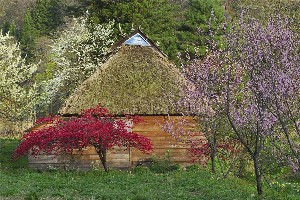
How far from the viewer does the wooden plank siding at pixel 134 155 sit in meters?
21.3

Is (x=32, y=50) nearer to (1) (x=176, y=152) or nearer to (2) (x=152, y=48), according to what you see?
(2) (x=152, y=48)

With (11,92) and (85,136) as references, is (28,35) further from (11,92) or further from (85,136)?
(85,136)

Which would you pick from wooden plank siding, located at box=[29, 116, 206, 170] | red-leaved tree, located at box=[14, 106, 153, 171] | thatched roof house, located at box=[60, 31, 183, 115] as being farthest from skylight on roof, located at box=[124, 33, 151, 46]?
red-leaved tree, located at box=[14, 106, 153, 171]

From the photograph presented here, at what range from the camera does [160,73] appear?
24484 millimetres

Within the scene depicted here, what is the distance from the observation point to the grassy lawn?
1318 centimetres

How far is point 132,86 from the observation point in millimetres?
23719

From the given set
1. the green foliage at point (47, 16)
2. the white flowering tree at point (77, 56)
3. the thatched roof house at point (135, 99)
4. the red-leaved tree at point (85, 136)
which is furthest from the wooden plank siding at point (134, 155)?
the green foliage at point (47, 16)

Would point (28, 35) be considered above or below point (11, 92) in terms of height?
above

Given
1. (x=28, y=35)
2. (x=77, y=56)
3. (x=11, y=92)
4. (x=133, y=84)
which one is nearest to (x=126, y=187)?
(x=133, y=84)

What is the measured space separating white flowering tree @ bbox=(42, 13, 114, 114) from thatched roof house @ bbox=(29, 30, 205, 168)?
1129 centimetres

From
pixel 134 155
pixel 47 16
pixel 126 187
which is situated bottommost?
pixel 126 187

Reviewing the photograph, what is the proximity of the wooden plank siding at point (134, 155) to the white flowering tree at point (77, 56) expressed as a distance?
551 inches

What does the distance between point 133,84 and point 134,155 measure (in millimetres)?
3691

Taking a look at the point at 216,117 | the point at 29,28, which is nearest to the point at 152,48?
the point at 216,117
